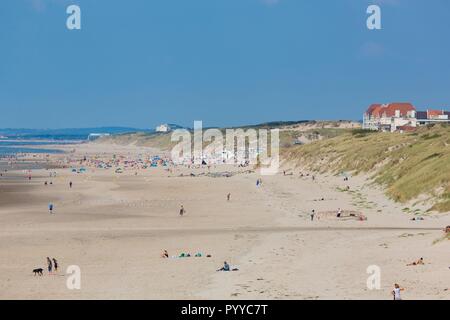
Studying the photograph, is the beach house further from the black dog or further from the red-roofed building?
the black dog

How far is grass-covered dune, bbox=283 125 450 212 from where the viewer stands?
144ft

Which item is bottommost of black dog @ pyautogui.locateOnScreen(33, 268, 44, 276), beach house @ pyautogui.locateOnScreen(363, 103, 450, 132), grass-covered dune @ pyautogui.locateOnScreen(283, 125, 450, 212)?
black dog @ pyautogui.locateOnScreen(33, 268, 44, 276)

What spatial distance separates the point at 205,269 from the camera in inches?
1009

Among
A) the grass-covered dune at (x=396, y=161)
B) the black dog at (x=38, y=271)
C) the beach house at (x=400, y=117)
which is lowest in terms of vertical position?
the black dog at (x=38, y=271)

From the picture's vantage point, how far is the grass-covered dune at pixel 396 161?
4378cm

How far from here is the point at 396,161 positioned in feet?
202

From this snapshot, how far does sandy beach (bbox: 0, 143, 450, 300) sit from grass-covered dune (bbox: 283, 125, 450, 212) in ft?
6.72

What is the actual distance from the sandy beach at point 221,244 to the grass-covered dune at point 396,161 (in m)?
2.05

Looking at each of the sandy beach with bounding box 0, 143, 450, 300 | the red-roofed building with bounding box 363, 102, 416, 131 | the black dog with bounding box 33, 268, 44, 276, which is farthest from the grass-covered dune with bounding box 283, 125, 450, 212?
the red-roofed building with bounding box 363, 102, 416, 131

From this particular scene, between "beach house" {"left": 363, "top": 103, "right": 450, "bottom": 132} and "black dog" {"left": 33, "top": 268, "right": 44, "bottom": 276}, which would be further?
"beach house" {"left": 363, "top": 103, "right": 450, "bottom": 132}

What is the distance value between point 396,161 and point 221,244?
34.4m

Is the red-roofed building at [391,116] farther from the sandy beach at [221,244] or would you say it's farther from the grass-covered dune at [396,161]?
the sandy beach at [221,244]

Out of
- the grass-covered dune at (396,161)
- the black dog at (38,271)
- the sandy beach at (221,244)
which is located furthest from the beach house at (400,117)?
the black dog at (38,271)
